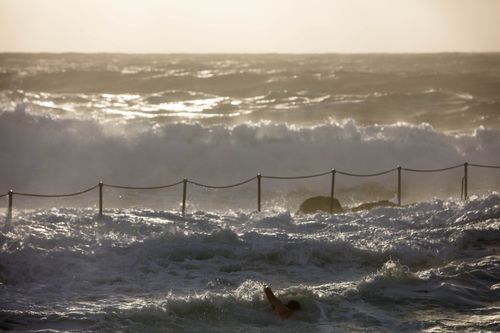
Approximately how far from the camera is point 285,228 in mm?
14781

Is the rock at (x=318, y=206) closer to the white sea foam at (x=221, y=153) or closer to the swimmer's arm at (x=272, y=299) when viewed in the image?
the white sea foam at (x=221, y=153)

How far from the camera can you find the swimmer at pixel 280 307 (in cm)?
1046

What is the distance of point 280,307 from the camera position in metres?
10.5

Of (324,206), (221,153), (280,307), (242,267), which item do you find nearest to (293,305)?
(280,307)

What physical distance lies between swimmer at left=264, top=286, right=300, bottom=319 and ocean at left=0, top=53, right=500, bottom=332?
0.11 meters

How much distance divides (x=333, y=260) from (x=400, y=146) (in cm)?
1418

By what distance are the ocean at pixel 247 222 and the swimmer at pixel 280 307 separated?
113mm

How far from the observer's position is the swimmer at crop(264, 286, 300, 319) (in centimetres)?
1046

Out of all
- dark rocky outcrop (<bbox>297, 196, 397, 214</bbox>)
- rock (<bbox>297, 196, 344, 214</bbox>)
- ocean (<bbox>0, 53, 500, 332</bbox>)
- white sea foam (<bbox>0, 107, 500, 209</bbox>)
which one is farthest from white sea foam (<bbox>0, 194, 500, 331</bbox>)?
white sea foam (<bbox>0, 107, 500, 209</bbox>)

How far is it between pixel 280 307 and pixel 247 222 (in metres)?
4.81

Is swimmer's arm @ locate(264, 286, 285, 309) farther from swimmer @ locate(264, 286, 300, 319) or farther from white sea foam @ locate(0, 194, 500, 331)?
white sea foam @ locate(0, 194, 500, 331)

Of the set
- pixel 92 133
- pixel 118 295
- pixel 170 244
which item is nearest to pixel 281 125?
pixel 92 133

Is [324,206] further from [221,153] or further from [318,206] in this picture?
[221,153]

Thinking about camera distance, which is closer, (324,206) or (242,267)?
(242,267)
